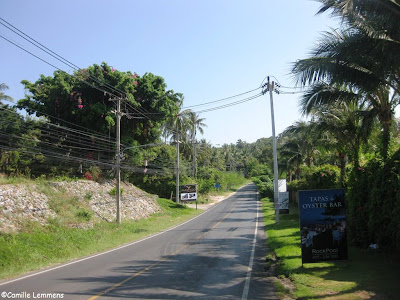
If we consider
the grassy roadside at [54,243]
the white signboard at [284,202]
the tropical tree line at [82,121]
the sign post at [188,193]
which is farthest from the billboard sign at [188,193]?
the grassy roadside at [54,243]

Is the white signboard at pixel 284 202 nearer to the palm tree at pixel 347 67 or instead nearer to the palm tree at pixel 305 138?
the palm tree at pixel 305 138

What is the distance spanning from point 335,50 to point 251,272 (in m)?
7.46

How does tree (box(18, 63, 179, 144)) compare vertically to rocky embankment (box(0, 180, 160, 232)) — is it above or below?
above

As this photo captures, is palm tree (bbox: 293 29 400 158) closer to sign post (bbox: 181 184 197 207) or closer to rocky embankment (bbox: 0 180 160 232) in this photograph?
rocky embankment (bbox: 0 180 160 232)

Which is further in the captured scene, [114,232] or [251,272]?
[114,232]

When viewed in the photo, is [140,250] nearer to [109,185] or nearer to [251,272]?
[251,272]

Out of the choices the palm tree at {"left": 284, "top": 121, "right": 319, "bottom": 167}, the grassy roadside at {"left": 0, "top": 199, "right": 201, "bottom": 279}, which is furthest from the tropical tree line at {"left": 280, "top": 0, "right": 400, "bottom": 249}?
the grassy roadside at {"left": 0, "top": 199, "right": 201, "bottom": 279}

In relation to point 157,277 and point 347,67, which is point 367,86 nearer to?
point 347,67

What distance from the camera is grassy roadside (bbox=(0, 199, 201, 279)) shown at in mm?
14008

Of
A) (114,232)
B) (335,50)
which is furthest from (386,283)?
(114,232)

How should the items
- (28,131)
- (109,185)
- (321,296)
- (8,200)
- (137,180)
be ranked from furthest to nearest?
(137,180), (109,185), (28,131), (8,200), (321,296)

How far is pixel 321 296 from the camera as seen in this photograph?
8000 mm

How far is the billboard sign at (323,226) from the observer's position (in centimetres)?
1096

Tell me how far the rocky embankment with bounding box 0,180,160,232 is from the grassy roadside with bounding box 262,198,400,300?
1384 centimetres
